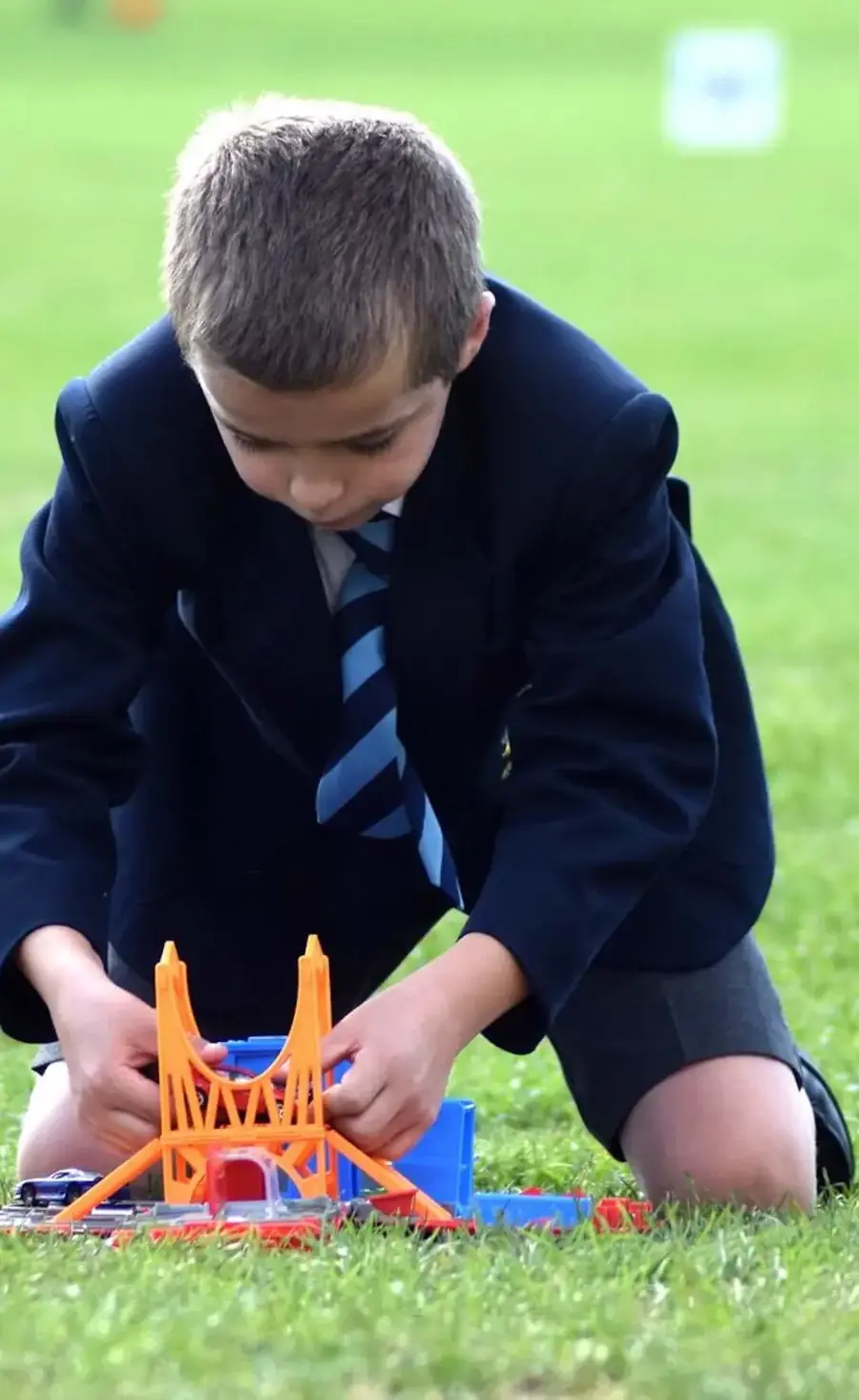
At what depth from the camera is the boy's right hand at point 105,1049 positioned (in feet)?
9.02

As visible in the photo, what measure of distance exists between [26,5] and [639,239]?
21.6 metres

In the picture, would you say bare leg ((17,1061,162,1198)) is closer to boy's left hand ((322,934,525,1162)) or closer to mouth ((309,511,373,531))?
boy's left hand ((322,934,525,1162))

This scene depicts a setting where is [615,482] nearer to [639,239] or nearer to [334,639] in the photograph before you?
[334,639]

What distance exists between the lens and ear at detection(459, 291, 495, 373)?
2.82 meters

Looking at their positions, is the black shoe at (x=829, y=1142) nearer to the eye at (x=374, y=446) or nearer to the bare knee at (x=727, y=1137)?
the bare knee at (x=727, y=1137)

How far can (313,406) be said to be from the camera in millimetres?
2646

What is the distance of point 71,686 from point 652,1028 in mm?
893

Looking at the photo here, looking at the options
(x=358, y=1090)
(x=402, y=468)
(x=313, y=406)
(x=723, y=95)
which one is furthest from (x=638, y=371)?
(x=723, y=95)

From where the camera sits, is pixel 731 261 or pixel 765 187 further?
pixel 765 187

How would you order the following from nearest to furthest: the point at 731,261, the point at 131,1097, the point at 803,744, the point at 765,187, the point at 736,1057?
the point at 131,1097 → the point at 736,1057 → the point at 803,744 → the point at 731,261 → the point at 765,187

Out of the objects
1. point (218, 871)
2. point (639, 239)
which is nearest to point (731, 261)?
point (639, 239)

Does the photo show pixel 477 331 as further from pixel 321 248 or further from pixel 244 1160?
pixel 244 1160

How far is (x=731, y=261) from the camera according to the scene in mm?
22703

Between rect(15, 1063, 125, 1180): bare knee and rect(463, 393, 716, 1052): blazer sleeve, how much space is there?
2.05 ft
